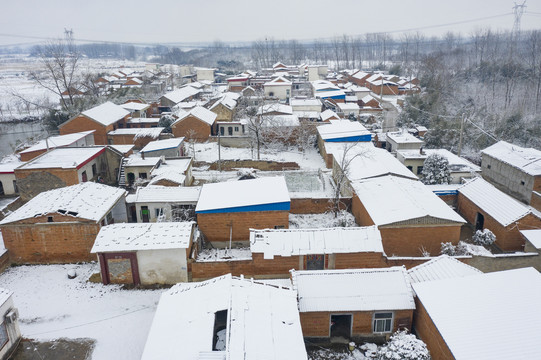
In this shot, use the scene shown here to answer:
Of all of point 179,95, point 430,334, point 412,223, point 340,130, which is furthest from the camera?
point 179,95

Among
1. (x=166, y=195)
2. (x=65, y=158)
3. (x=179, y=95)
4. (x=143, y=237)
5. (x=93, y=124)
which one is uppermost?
(x=179, y=95)

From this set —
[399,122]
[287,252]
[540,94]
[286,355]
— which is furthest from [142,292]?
[540,94]

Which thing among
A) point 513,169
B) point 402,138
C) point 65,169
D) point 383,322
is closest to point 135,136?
point 65,169

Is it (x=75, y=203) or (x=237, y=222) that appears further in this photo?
(x=237, y=222)

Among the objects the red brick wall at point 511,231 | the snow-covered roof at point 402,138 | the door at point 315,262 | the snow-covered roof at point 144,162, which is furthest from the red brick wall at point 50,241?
the snow-covered roof at point 402,138

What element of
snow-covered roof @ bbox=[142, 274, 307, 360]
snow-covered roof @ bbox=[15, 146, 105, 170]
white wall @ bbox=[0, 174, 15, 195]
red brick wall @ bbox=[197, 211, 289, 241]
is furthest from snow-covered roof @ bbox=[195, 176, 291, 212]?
white wall @ bbox=[0, 174, 15, 195]

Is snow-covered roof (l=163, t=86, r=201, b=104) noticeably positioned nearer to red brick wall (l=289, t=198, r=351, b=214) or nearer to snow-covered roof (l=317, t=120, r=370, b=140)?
snow-covered roof (l=317, t=120, r=370, b=140)

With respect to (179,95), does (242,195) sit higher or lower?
lower

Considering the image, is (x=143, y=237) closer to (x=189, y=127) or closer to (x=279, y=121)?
(x=189, y=127)

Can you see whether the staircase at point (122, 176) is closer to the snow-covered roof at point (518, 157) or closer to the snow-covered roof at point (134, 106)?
the snow-covered roof at point (134, 106)
